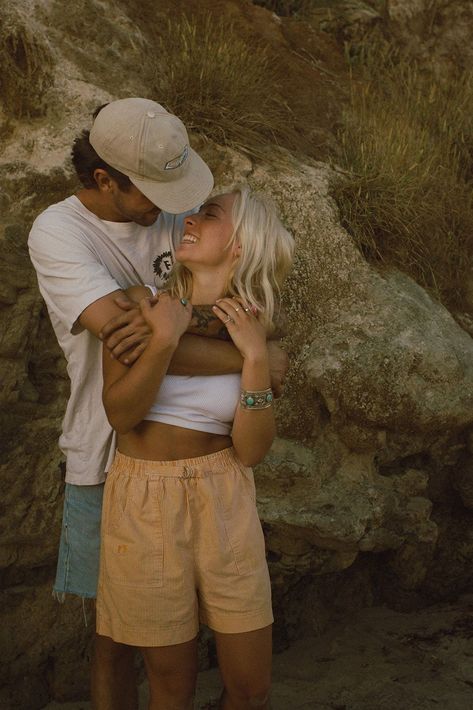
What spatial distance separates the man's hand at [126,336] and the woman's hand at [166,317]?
3 cm

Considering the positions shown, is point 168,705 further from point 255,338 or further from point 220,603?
point 255,338

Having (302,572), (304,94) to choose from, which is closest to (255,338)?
(302,572)

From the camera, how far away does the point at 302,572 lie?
4500 mm

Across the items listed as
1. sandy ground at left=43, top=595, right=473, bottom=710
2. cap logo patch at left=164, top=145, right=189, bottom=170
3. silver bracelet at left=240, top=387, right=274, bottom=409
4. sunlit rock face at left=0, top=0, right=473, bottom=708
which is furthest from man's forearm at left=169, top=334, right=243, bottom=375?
sandy ground at left=43, top=595, right=473, bottom=710

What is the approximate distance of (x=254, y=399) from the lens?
9.01ft

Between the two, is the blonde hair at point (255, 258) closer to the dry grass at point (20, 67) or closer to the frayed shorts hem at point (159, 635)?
the frayed shorts hem at point (159, 635)

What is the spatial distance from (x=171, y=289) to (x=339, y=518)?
1891 millimetres

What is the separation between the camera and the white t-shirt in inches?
108

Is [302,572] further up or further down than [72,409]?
further down

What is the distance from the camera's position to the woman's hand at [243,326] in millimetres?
2773

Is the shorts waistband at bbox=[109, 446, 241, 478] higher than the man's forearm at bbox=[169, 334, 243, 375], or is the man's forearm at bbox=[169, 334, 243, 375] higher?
the man's forearm at bbox=[169, 334, 243, 375]

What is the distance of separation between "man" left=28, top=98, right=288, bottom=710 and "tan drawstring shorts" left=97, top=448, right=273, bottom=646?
297 mm

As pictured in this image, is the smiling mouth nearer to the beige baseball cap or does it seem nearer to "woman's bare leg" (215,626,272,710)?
the beige baseball cap

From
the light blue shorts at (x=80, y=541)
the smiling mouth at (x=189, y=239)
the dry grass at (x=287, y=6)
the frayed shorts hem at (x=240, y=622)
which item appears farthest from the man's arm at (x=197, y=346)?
the dry grass at (x=287, y=6)
